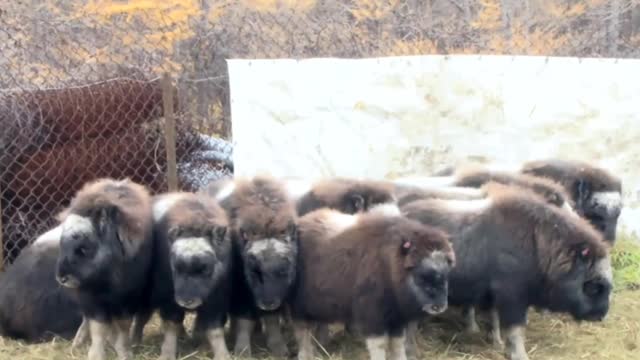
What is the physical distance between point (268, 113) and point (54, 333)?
302 centimetres

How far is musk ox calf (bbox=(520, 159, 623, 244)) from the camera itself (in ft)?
27.6

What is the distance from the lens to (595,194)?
8438 millimetres

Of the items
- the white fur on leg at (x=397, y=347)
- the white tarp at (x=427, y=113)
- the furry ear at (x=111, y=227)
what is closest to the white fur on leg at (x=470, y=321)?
the white fur on leg at (x=397, y=347)

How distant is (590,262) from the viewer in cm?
672

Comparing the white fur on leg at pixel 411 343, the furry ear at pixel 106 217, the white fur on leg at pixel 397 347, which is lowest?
the white fur on leg at pixel 411 343

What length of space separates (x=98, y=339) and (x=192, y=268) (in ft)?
2.94

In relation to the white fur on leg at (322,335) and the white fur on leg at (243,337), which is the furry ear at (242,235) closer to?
the white fur on leg at (243,337)

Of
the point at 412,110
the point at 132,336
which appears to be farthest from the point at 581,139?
the point at 132,336

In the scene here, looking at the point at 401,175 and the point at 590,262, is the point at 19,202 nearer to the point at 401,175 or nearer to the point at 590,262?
the point at 401,175

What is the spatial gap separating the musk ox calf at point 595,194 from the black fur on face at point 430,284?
2.73m

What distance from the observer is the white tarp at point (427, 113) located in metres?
9.35

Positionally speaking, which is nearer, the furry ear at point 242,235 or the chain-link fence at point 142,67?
the furry ear at point 242,235

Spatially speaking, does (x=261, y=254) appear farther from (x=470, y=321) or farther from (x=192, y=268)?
(x=470, y=321)

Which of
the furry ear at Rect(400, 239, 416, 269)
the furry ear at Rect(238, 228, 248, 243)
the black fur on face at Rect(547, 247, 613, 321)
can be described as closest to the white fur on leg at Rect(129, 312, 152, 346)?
the furry ear at Rect(238, 228, 248, 243)
